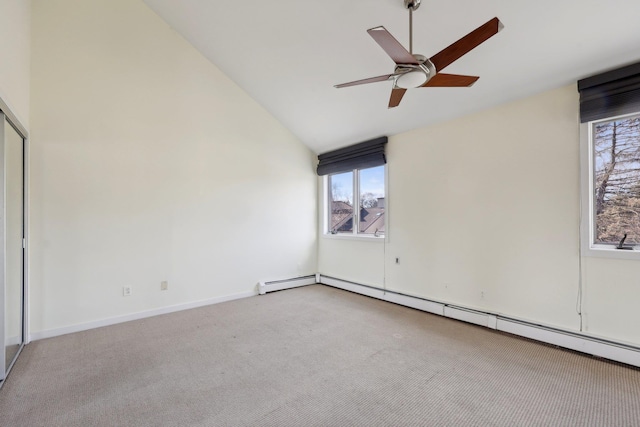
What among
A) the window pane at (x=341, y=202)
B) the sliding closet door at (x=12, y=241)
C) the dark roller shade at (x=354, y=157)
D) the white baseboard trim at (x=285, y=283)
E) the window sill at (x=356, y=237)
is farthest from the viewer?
the window pane at (x=341, y=202)

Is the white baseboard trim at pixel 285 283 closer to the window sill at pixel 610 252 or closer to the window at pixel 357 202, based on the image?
the window at pixel 357 202

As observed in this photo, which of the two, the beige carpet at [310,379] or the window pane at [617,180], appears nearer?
the beige carpet at [310,379]

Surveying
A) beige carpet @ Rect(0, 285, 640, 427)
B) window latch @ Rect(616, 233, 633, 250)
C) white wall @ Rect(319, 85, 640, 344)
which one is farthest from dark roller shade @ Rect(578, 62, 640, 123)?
beige carpet @ Rect(0, 285, 640, 427)

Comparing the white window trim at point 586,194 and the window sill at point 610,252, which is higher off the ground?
the white window trim at point 586,194

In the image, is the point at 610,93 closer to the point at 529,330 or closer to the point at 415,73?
the point at 415,73

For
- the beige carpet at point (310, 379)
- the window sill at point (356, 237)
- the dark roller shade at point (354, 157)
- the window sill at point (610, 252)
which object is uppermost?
the dark roller shade at point (354, 157)

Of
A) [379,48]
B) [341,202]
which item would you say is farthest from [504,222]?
[341,202]

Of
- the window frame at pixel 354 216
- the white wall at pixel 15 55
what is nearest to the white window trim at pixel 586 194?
the window frame at pixel 354 216

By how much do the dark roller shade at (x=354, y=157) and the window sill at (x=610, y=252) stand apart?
96.4 inches

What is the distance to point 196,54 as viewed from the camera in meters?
3.92

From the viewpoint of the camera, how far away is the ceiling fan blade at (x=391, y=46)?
1588mm

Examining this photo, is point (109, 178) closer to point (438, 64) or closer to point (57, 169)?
point (57, 169)

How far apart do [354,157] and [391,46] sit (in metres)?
2.90

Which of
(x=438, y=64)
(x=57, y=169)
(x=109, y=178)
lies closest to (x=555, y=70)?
(x=438, y=64)
